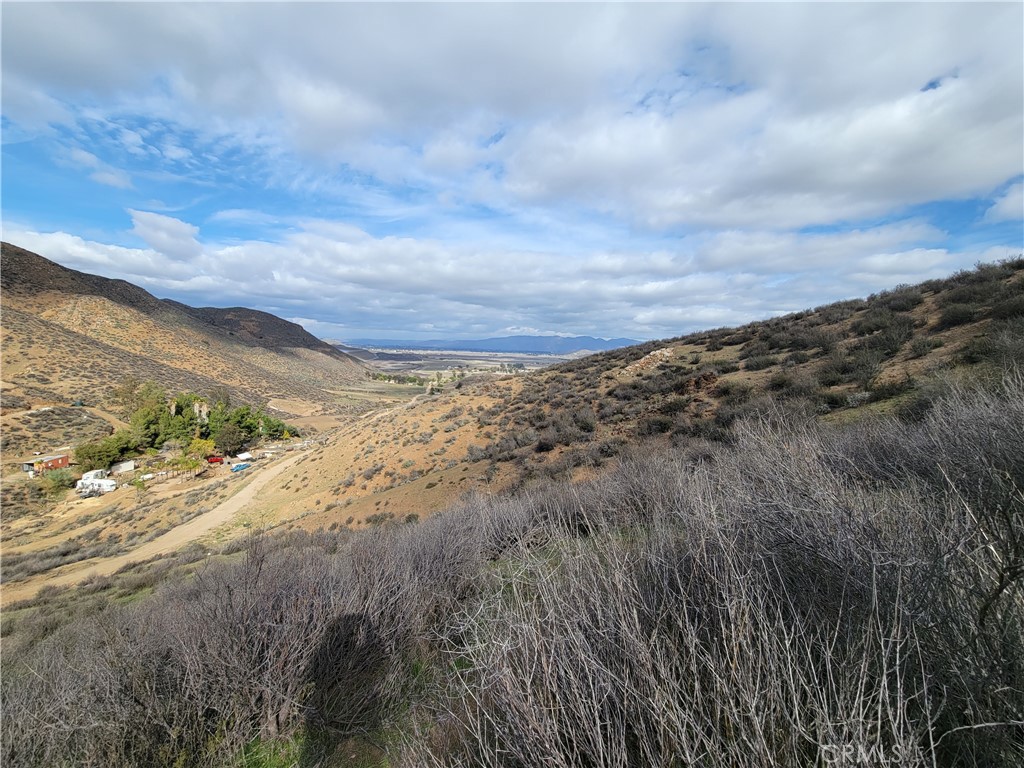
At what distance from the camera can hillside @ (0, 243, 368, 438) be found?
4538 centimetres

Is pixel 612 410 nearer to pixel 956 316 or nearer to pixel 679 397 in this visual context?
pixel 679 397

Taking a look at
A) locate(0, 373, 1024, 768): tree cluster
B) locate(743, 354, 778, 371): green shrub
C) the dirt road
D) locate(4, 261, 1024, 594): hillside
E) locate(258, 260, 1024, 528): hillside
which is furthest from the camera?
the dirt road

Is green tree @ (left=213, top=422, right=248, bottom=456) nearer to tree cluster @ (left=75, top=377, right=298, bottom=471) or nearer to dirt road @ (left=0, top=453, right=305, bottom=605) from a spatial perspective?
tree cluster @ (left=75, top=377, right=298, bottom=471)

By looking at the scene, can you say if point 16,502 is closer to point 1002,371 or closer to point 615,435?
point 615,435

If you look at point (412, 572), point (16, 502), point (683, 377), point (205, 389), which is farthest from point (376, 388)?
point (412, 572)

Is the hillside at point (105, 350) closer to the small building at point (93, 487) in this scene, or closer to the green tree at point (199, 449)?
the small building at point (93, 487)

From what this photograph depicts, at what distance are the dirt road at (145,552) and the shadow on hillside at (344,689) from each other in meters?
18.8

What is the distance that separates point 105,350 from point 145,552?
173 feet

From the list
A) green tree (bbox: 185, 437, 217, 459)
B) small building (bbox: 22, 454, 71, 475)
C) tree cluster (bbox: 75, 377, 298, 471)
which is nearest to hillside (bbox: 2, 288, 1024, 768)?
green tree (bbox: 185, 437, 217, 459)

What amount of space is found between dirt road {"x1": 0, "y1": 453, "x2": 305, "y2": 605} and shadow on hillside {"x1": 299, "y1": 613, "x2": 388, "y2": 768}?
61.7ft

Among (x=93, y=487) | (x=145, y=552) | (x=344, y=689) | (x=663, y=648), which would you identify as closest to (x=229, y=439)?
(x=93, y=487)

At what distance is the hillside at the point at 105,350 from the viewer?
45375 mm

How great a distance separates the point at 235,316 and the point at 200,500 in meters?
128

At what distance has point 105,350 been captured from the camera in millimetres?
54625
